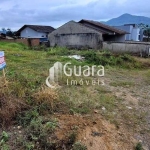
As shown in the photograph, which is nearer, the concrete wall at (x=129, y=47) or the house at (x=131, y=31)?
the concrete wall at (x=129, y=47)

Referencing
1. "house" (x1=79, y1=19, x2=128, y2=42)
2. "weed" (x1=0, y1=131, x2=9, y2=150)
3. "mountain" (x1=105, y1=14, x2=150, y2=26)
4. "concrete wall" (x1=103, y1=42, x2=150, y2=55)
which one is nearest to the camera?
"weed" (x1=0, y1=131, x2=9, y2=150)

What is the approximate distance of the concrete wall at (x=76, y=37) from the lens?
630 inches

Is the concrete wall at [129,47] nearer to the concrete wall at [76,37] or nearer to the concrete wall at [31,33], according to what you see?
the concrete wall at [76,37]

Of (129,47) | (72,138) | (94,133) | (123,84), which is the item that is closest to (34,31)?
(129,47)

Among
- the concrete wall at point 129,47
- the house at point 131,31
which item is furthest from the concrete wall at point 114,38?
the house at point 131,31

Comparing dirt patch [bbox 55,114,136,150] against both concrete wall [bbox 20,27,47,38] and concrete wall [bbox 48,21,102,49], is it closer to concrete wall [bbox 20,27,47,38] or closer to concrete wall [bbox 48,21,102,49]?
concrete wall [bbox 48,21,102,49]

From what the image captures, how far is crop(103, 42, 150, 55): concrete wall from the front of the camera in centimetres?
1328

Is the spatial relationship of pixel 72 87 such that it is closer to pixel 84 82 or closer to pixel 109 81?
pixel 84 82

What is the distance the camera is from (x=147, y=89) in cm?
648

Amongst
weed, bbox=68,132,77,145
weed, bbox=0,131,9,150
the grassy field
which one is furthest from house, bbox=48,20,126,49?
weed, bbox=0,131,9,150

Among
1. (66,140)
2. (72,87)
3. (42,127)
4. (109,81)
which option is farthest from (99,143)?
(109,81)

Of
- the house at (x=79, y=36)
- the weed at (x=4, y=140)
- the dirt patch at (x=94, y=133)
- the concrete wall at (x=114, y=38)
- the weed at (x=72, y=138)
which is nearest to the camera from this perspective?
the weed at (x=4, y=140)

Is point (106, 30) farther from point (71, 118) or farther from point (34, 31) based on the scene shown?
point (71, 118)

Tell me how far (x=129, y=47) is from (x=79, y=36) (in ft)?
15.4
